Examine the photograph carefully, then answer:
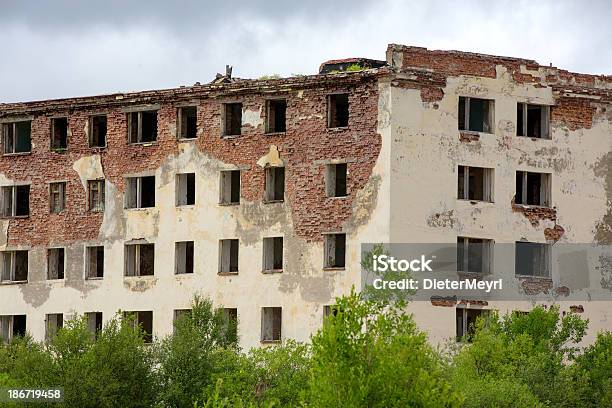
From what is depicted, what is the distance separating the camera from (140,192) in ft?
269

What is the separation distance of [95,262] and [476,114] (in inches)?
608

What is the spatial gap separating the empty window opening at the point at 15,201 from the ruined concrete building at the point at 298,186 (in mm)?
680

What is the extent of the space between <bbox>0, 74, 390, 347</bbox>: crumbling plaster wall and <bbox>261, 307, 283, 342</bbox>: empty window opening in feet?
0.92

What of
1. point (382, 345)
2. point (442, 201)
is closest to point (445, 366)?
point (442, 201)

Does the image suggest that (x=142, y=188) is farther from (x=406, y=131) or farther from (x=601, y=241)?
(x=601, y=241)

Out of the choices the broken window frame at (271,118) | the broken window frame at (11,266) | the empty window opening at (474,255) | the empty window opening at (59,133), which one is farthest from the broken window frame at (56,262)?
the empty window opening at (474,255)

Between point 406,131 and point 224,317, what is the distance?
920cm

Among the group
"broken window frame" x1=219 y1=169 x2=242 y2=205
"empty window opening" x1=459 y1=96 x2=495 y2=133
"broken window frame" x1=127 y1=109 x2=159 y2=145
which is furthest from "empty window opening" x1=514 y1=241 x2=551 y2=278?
"broken window frame" x1=127 y1=109 x2=159 y2=145

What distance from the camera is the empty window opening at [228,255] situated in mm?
79750

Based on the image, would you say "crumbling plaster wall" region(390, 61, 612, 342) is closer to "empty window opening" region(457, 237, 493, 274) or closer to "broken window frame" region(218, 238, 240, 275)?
"empty window opening" region(457, 237, 493, 274)

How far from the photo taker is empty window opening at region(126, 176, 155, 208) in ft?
269

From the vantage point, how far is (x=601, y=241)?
79812 millimetres

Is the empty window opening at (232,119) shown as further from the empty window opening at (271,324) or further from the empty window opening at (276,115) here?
the empty window opening at (271,324)

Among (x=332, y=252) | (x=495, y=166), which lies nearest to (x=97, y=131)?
(x=332, y=252)
